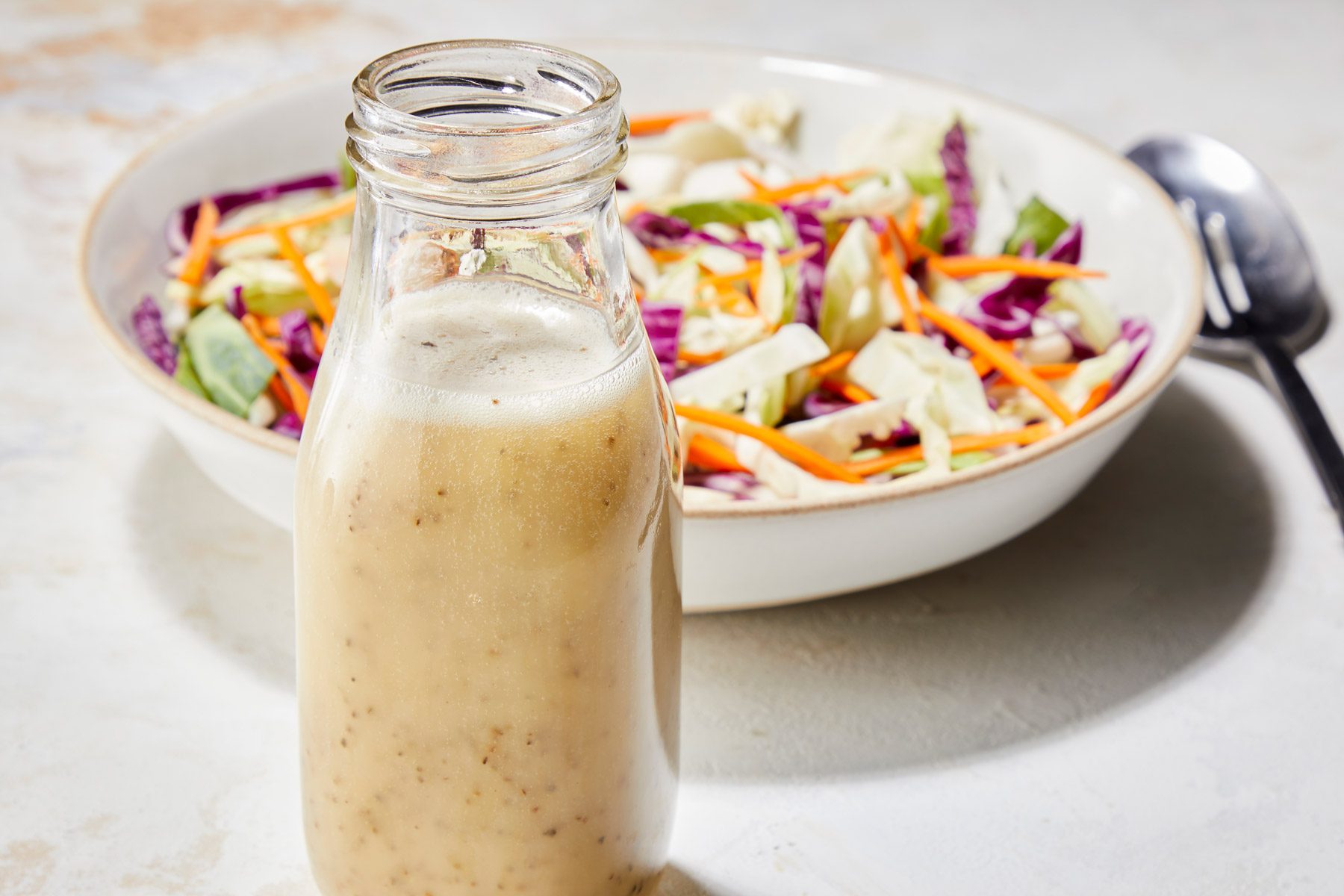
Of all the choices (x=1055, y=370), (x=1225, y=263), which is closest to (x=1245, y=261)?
(x=1225, y=263)

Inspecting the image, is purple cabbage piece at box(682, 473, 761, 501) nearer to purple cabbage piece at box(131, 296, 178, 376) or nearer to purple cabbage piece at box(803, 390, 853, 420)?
purple cabbage piece at box(803, 390, 853, 420)

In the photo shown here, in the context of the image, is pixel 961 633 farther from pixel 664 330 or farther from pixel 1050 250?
pixel 1050 250

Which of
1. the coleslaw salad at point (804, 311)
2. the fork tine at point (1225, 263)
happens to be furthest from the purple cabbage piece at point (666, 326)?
the fork tine at point (1225, 263)

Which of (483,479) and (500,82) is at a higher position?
(500,82)

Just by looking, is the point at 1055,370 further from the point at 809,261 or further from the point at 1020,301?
the point at 809,261

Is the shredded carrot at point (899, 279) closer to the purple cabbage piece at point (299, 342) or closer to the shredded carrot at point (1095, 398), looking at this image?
the shredded carrot at point (1095, 398)

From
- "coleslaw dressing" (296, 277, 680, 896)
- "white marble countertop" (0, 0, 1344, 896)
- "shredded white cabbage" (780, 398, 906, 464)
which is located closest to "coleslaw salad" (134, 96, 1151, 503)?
"shredded white cabbage" (780, 398, 906, 464)
